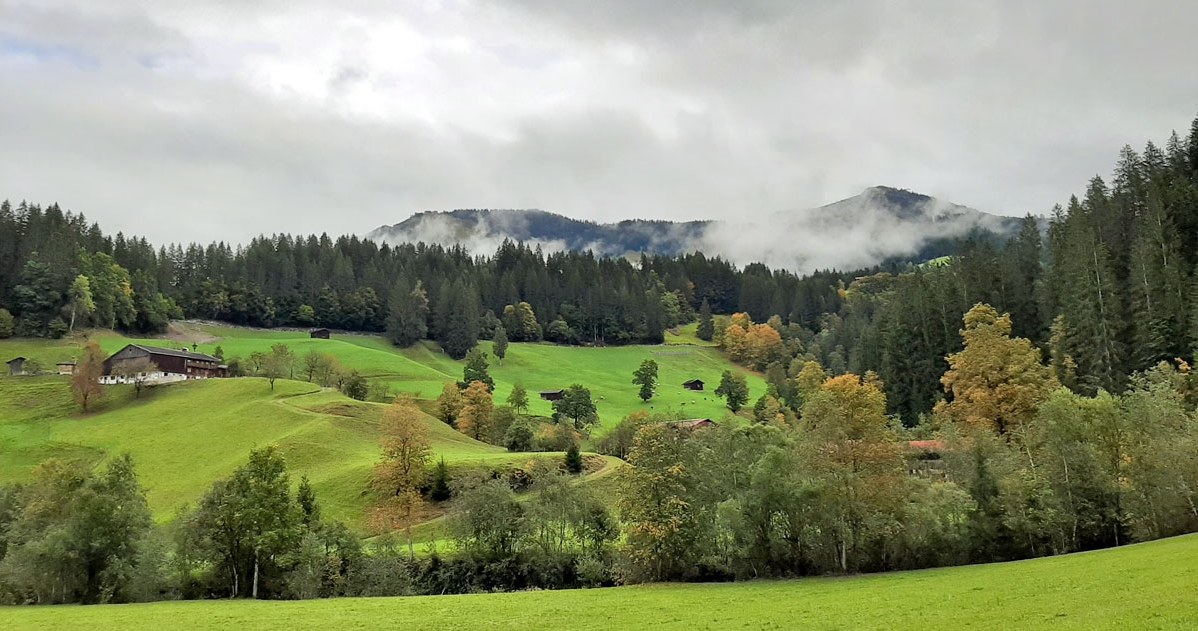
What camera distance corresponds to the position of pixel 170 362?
115688mm

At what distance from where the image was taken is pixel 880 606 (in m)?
31.8

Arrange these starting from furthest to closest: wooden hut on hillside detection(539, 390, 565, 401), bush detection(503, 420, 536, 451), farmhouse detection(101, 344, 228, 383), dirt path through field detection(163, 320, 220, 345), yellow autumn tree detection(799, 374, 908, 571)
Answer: dirt path through field detection(163, 320, 220, 345) → wooden hut on hillside detection(539, 390, 565, 401) → farmhouse detection(101, 344, 228, 383) → bush detection(503, 420, 536, 451) → yellow autumn tree detection(799, 374, 908, 571)

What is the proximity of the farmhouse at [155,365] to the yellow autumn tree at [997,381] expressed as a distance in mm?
105221

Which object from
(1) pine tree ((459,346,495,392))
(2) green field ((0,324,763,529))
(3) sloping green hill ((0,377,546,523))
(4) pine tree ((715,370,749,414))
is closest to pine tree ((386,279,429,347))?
(2) green field ((0,324,763,529))

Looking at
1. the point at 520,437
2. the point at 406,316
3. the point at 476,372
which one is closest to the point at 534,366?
the point at 406,316

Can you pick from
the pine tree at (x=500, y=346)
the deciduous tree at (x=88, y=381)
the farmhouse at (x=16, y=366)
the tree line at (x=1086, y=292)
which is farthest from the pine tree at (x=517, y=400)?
the farmhouse at (x=16, y=366)

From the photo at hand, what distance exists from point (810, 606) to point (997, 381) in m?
51.3

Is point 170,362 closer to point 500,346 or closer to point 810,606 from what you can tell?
point 500,346

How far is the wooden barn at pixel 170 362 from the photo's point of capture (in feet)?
368

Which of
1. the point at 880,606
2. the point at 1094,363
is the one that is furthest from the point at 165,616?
the point at 1094,363

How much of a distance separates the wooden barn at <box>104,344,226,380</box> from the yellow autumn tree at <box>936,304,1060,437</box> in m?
105

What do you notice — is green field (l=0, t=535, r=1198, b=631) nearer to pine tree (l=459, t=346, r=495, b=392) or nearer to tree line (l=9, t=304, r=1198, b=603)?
tree line (l=9, t=304, r=1198, b=603)

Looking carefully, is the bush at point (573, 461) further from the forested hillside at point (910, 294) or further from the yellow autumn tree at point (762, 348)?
the yellow autumn tree at point (762, 348)

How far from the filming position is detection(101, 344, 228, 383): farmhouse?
111438 mm
